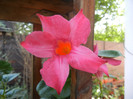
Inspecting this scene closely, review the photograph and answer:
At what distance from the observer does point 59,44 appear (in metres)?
0.25

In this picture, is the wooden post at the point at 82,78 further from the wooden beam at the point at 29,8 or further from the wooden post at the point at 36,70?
the wooden post at the point at 36,70

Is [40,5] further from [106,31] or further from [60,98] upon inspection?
[106,31]

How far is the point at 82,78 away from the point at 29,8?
37 cm

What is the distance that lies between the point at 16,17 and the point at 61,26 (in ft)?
1.23

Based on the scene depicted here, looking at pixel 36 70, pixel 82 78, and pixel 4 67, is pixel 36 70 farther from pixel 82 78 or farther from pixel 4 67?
pixel 82 78

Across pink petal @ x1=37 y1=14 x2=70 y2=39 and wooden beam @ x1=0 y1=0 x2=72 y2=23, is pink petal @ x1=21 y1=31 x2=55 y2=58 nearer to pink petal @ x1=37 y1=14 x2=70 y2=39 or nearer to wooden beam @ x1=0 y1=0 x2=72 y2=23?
pink petal @ x1=37 y1=14 x2=70 y2=39

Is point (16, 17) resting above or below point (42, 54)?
above

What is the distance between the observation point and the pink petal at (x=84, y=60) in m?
0.21

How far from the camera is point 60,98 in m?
0.37

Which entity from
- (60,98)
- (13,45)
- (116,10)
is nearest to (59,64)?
(60,98)

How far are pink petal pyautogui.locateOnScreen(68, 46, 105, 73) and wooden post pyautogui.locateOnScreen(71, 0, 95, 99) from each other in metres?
0.09

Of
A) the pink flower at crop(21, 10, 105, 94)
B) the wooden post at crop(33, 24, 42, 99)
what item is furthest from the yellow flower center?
the wooden post at crop(33, 24, 42, 99)

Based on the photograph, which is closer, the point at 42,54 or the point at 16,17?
the point at 42,54

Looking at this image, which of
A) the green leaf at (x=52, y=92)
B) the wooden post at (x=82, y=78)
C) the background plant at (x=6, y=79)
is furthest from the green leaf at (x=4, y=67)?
the wooden post at (x=82, y=78)
